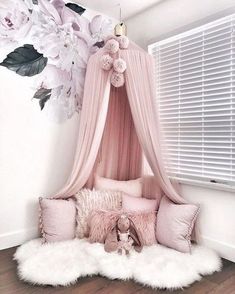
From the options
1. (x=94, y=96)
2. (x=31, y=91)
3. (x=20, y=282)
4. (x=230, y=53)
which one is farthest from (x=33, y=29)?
(x=20, y=282)

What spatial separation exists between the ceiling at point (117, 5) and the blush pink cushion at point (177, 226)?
7.16ft

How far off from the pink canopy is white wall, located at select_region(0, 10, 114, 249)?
0.31m

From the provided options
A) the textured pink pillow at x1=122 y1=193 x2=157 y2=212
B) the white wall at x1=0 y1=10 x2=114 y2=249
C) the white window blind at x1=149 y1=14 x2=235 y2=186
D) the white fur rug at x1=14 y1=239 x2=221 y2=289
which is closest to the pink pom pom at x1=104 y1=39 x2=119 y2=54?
the white window blind at x1=149 y1=14 x2=235 y2=186

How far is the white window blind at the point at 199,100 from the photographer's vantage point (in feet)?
7.38

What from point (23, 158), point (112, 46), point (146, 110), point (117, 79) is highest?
point (112, 46)

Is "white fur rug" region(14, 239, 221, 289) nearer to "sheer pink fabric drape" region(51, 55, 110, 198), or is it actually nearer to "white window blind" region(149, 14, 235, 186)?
"sheer pink fabric drape" region(51, 55, 110, 198)

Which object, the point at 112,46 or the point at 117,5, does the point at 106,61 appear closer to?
the point at 112,46

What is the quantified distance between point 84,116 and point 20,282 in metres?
1.54

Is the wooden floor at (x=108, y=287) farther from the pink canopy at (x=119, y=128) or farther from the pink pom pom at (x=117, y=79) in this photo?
the pink pom pom at (x=117, y=79)

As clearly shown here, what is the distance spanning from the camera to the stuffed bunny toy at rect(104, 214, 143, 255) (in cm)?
219

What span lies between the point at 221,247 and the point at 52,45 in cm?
255

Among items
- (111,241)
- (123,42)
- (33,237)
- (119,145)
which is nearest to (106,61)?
(123,42)

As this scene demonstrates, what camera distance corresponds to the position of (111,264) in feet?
6.59

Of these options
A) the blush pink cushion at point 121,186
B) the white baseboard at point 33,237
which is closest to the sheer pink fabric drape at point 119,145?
the blush pink cushion at point 121,186
